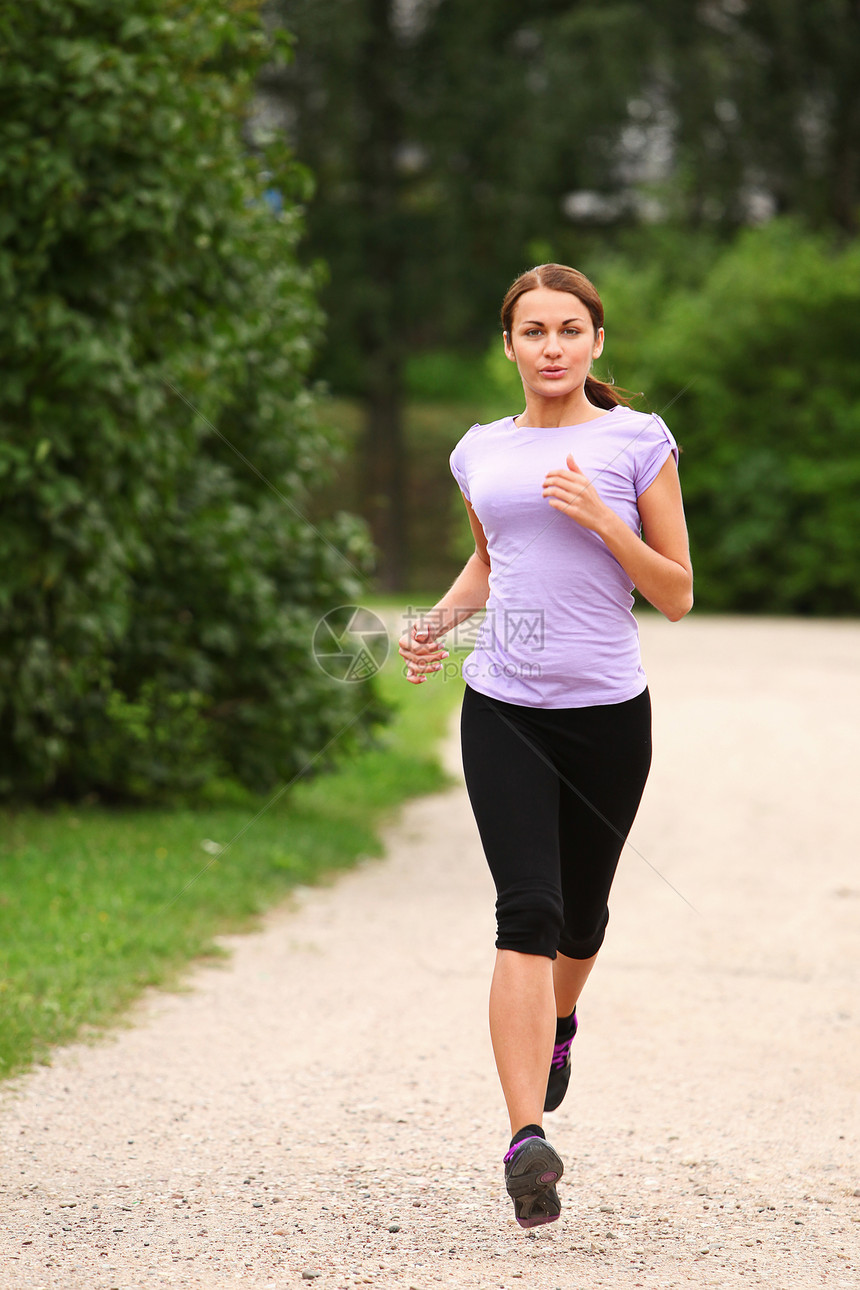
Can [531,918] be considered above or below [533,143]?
below

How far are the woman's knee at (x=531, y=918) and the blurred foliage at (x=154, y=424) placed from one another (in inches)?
133

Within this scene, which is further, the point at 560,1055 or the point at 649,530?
the point at 560,1055

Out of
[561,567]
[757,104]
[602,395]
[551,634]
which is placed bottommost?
[551,634]

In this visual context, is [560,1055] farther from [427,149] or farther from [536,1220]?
[427,149]

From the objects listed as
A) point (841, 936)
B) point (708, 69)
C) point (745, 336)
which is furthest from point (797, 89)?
point (841, 936)

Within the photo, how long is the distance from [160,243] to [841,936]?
4.09 meters

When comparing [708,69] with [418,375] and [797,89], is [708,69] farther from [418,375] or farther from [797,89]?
[418,375]

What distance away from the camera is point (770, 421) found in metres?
20.7

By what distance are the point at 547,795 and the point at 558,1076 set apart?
0.83 m

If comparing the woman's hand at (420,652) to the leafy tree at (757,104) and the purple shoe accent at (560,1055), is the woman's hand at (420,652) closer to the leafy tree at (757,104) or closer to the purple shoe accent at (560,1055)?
the purple shoe accent at (560,1055)

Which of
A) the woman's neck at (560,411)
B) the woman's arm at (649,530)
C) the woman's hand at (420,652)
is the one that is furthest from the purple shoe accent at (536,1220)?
the woman's neck at (560,411)

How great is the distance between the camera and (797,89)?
78.9 feet

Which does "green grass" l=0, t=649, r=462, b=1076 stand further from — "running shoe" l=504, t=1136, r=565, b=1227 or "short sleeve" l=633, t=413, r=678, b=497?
"short sleeve" l=633, t=413, r=678, b=497

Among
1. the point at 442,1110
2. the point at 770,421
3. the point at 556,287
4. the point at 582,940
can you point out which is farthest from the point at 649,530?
the point at 770,421
